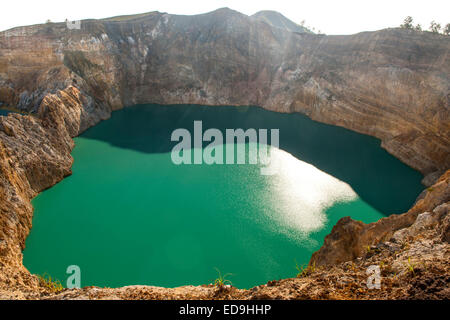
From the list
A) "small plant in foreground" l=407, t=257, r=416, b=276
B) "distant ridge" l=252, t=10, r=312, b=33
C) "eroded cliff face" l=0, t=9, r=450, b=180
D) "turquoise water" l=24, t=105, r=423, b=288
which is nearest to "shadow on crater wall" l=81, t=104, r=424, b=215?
"turquoise water" l=24, t=105, r=423, b=288

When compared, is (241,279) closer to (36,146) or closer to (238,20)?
(36,146)

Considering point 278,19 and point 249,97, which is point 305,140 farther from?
point 278,19

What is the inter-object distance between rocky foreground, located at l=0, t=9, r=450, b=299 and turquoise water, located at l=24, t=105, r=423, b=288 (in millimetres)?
1839

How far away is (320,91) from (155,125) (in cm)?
2331

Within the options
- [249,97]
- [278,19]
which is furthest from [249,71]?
[278,19]

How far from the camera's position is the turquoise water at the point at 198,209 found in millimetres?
14852

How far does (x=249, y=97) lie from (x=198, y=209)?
3234cm

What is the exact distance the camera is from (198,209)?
64.0 feet

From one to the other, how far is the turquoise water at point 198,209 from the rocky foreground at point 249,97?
1.84 meters

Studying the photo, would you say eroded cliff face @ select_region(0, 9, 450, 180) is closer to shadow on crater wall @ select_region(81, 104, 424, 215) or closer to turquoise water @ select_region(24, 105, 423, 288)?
shadow on crater wall @ select_region(81, 104, 424, 215)

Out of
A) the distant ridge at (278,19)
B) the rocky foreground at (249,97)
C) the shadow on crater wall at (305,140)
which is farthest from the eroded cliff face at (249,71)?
the distant ridge at (278,19)

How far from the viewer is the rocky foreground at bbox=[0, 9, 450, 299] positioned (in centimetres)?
745

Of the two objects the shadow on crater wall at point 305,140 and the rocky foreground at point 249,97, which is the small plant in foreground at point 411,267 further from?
the shadow on crater wall at point 305,140
